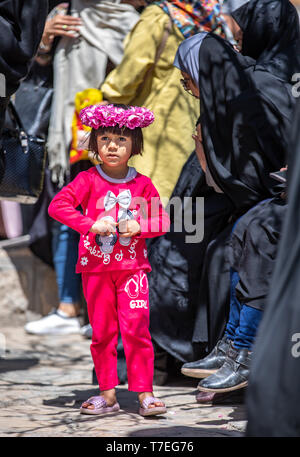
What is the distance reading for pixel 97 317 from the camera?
386 cm

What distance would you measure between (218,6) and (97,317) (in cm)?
259

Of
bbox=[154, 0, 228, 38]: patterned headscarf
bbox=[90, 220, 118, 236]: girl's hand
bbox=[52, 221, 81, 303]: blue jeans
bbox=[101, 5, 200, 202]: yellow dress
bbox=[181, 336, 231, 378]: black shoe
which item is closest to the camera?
bbox=[90, 220, 118, 236]: girl's hand

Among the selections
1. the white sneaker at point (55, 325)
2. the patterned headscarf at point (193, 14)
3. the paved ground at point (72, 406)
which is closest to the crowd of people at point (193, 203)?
the paved ground at point (72, 406)

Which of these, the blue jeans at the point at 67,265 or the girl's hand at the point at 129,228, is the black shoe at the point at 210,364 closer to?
the girl's hand at the point at 129,228

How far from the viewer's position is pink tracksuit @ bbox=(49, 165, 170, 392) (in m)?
3.79

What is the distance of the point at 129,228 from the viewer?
12.2ft

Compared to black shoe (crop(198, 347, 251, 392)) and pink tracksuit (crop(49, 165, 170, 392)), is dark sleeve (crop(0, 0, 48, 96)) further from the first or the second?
black shoe (crop(198, 347, 251, 392))

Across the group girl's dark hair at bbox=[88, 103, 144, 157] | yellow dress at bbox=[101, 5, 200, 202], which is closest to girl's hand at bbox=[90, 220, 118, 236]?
girl's dark hair at bbox=[88, 103, 144, 157]

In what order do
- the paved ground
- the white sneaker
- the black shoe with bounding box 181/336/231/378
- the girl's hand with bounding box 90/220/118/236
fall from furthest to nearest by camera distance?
the white sneaker < the black shoe with bounding box 181/336/231/378 < the girl's hand with bounding box 90/220/118/236 < the paved ground

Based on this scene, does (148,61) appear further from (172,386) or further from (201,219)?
(172,386)

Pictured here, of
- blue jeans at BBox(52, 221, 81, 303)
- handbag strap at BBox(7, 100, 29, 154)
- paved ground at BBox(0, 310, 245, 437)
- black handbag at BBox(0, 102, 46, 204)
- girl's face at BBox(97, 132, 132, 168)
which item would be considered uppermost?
girl's face at BBox(97, 132, 132, 168)

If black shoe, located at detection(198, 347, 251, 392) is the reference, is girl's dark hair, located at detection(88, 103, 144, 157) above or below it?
above

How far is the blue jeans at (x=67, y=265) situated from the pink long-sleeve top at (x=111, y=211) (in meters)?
2.55
